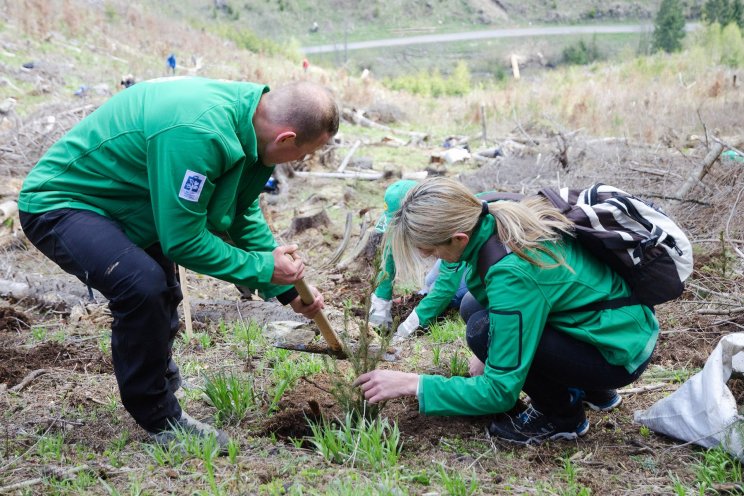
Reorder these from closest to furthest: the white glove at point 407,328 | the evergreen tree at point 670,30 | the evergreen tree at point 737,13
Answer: the white glove at point 407,328
the evergreen tree at point 737,13
the evergreen tree at point 670,30

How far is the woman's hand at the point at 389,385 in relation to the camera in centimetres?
273

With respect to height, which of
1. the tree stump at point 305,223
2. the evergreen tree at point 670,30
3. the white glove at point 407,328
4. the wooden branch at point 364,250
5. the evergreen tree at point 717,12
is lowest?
the evergreen tree at point 670,30

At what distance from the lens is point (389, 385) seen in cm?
275

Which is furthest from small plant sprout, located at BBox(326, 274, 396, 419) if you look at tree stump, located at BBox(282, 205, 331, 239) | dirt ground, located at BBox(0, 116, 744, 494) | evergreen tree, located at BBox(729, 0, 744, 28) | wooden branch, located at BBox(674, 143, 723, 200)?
evergreen tree, located at BBox(729, 0, 744, 28)

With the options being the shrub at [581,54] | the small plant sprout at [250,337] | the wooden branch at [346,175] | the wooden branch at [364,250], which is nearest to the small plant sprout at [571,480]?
the small plant sprout at [250,337]

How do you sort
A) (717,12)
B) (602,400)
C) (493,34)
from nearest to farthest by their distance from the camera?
(602,400) → (717,12) → (493,34)

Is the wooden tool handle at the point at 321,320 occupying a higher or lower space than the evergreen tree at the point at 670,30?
higher

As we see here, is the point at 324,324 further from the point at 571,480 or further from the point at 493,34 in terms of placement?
the point at 493,34

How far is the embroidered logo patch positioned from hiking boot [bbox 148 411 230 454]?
1.08 meters

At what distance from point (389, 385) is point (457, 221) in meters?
0.74

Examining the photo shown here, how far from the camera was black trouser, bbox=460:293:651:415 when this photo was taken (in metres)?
2.82

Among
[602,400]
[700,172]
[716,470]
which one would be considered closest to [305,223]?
[700,172]

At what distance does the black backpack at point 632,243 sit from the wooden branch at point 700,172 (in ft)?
12.0

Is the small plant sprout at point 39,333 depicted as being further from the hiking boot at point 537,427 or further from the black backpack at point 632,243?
the black backpack at point 632,243
